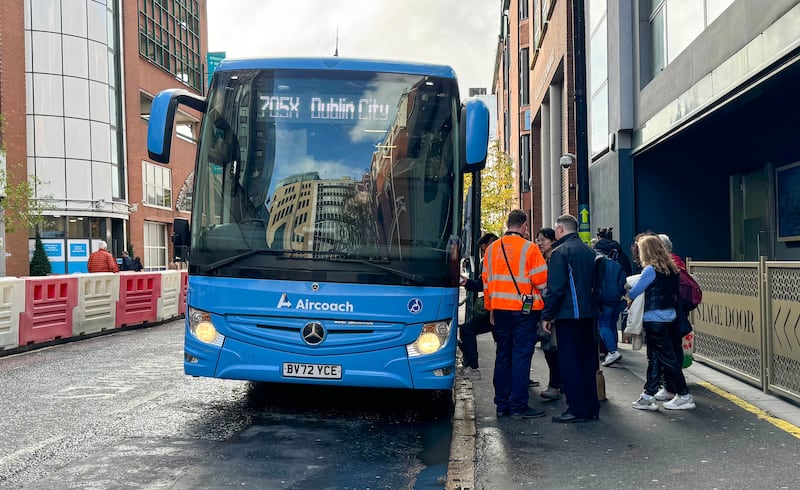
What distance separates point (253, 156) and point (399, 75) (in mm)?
1490

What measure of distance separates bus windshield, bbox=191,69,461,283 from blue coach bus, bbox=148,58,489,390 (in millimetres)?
10

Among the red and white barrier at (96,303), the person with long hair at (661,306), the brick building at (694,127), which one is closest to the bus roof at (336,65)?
the person with long hair at (661,306)

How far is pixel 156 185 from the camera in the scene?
47219 mm

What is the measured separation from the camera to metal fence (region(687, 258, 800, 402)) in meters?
7.44

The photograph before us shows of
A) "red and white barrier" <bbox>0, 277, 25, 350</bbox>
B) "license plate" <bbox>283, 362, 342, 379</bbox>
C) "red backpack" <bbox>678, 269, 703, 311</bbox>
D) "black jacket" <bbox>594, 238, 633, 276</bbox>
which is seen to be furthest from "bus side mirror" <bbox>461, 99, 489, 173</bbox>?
"red and white barrier" <bbox>0, 277, 25, 350</bbox>

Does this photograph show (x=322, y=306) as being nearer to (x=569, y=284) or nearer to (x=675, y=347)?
(x=569, y=284)

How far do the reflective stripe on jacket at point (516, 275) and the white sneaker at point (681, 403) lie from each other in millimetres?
1545

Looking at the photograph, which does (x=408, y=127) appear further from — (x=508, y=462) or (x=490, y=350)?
(x=490, y=350)

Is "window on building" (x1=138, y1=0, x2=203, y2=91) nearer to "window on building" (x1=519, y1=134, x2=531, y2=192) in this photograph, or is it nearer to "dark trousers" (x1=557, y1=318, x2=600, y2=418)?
"window on building" (x1=519, y1=134, x2=531, y2=192)

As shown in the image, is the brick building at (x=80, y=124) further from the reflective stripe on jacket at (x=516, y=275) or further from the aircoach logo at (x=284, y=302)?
the reflective stripe on jacket at (x=516, y=275)

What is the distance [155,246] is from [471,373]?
1579 inches

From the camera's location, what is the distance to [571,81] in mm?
21703

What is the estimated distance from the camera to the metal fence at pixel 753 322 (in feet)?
24.4

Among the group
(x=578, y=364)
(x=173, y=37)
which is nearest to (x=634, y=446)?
(x=578, y=364)
